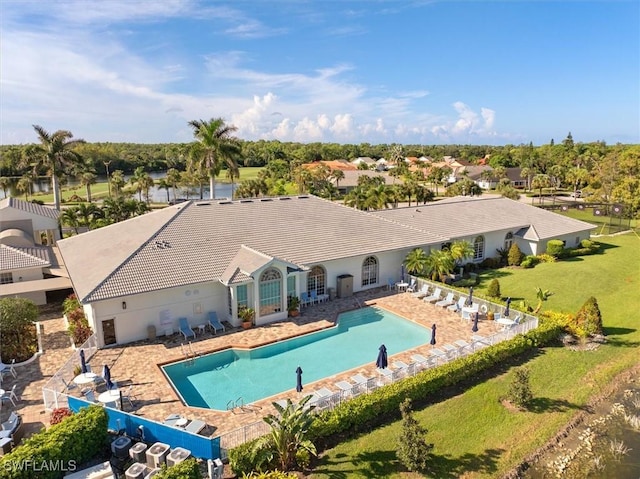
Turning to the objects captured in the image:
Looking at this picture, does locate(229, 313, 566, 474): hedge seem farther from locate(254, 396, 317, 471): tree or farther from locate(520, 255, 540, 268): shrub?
locate(520, 255, 540, 268): shrub

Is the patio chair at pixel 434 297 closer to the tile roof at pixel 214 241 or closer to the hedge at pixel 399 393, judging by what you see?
the tile roof at pixel 214 241

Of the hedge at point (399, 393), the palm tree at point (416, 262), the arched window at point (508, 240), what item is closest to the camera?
the hedge at point (399, 393)

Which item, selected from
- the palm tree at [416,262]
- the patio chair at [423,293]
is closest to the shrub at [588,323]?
the patio chair at [423,293]

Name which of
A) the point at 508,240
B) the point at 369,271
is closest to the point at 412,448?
the point at 369,271

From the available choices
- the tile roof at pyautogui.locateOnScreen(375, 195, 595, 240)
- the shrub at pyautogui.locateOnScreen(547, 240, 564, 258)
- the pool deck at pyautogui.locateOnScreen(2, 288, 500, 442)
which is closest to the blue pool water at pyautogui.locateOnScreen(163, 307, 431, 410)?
the pool deck at pyautogui.locateOnScreen(2, 288, 500, 442)

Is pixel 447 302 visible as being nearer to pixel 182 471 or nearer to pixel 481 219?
pixel 481 219
